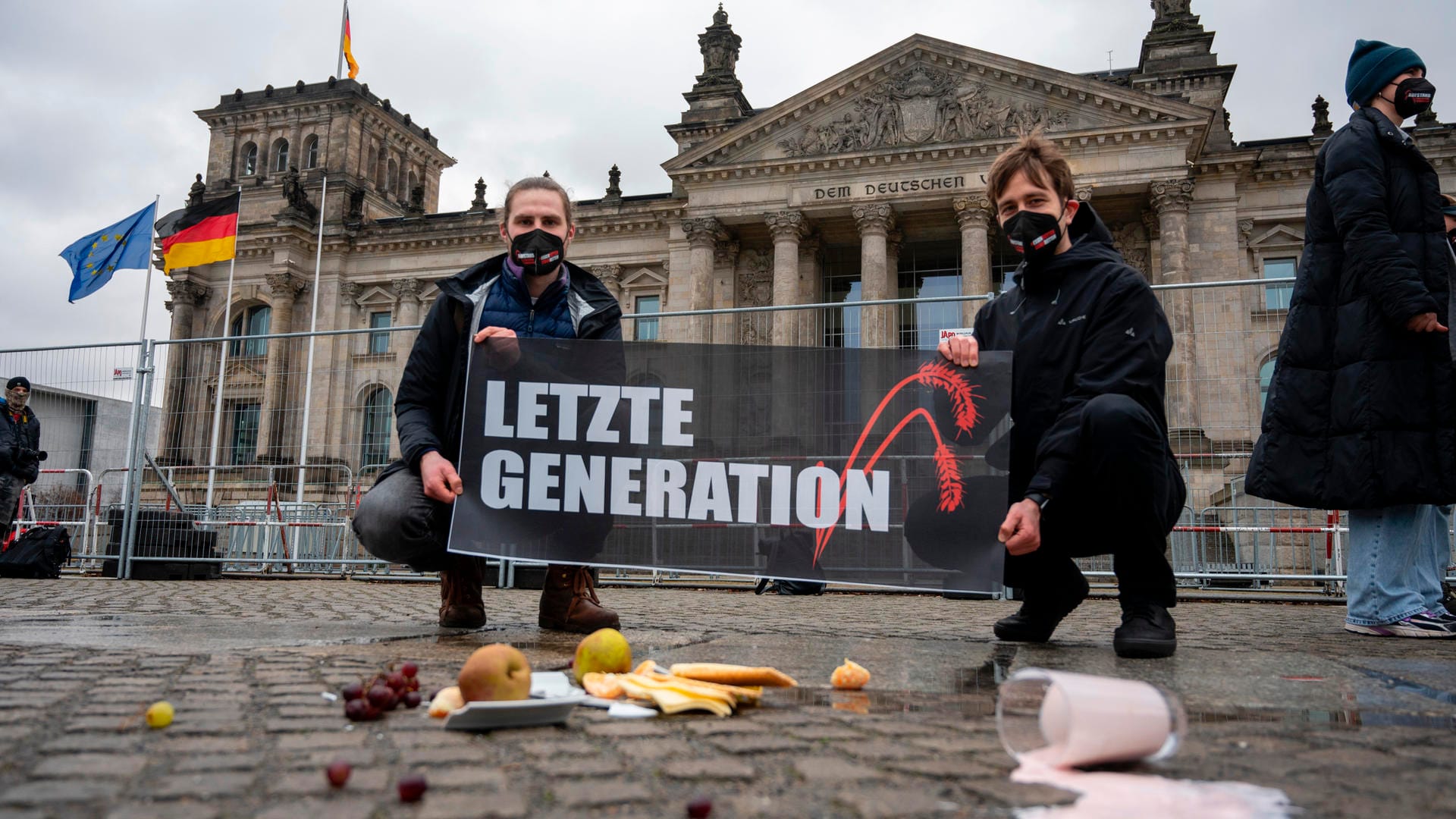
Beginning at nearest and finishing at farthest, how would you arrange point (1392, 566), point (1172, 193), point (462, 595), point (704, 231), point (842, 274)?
point (462, 595)
point (1392, 566)
point (1172, 193)
point (704, 231)
point (842, 274)

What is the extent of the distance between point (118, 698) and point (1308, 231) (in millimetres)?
5276

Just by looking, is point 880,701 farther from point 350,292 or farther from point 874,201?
point 350,292

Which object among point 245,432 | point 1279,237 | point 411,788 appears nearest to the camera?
point 411,788

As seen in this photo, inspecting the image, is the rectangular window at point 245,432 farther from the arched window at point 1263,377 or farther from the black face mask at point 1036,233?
the arched window at point 1263,377

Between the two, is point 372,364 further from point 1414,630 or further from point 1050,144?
point 1414,630

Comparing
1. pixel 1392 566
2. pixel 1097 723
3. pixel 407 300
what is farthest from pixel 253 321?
pixel 1097 723

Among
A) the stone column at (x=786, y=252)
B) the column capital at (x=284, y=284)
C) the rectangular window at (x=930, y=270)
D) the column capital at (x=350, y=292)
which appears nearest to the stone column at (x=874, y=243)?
the rectangular window at (x=930, y=270)

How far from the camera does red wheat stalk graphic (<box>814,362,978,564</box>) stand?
3893 mm

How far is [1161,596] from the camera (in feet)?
11.5

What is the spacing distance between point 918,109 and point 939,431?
3126 centimetres

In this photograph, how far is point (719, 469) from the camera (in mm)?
4246

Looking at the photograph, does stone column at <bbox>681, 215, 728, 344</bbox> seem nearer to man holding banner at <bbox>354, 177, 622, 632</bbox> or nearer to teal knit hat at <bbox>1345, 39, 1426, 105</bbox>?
teal knit hat at <bbox>1345, 39, 1426, 105</bbox>

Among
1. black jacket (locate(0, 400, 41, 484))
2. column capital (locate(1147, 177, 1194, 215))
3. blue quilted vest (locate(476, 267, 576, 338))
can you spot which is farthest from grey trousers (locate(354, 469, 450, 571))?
column capital (locate(1147, 177, 1194, 215))

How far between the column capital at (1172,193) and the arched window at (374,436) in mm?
26687
